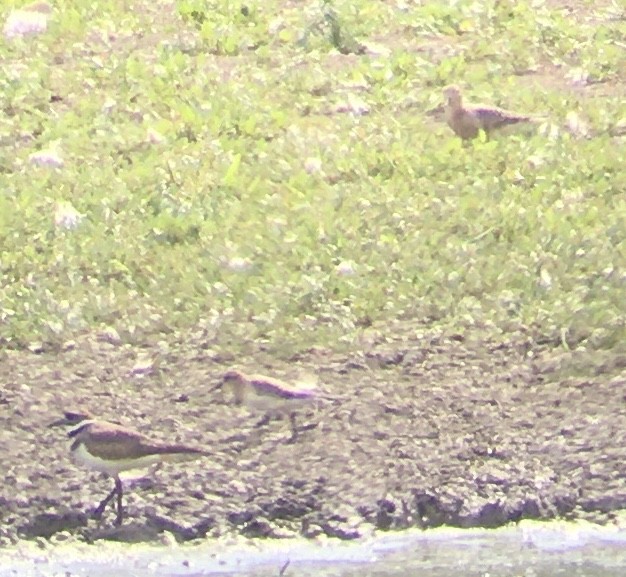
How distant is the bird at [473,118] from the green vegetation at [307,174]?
63mm

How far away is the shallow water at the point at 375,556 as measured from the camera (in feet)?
21.0

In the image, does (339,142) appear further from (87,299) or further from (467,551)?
(467,551)

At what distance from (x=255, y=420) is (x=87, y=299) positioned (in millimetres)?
1191

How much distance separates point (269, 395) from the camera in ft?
23.6

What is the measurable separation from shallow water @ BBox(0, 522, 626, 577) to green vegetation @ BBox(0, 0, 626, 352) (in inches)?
49.2

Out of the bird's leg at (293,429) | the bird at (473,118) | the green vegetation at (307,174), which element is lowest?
the green vegetation at (307,174)

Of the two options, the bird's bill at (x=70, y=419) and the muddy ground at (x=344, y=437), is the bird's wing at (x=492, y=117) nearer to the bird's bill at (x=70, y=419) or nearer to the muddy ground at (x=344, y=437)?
the muddy ground at (x=344, y=437)

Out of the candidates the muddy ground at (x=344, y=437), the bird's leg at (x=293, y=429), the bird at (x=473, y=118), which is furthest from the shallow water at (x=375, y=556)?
the bird at (x=473, y=118)

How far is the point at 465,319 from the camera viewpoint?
7.88 metres

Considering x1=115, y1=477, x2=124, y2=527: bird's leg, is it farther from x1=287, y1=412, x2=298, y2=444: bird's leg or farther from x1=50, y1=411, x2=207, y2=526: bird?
x1=287, y1=412, x2=298, y2=444: bird's leg

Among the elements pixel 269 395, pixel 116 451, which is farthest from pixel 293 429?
pixel 116 451

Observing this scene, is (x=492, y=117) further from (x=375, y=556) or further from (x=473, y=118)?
(x=375, y=556)

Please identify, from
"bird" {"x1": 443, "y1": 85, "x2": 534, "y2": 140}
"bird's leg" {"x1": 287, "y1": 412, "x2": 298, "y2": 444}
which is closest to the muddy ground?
"bird's leg" {"x1": 287, "y1": 412, "x2": 298, "y2": 444}

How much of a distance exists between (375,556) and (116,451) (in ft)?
3.07
